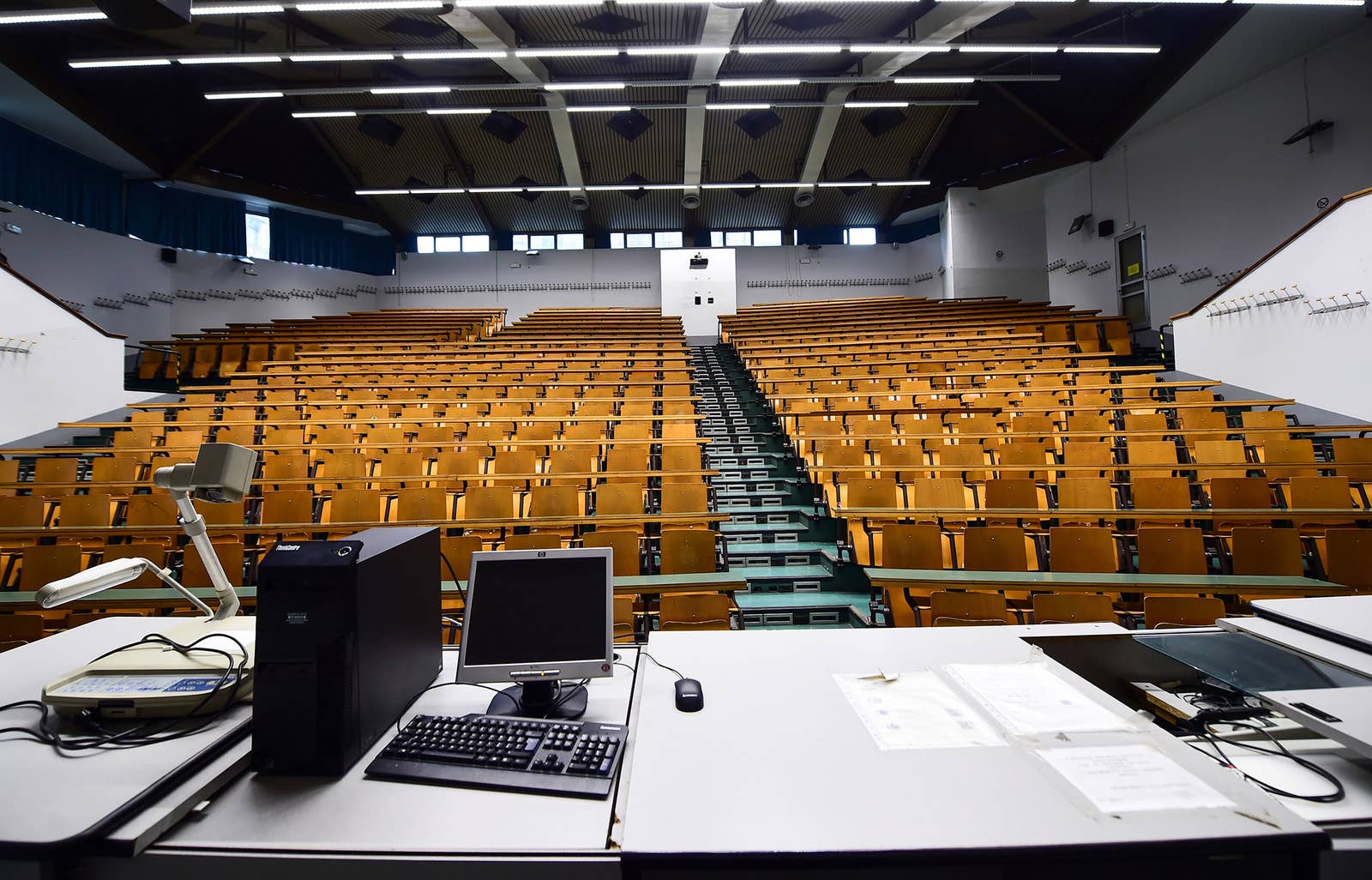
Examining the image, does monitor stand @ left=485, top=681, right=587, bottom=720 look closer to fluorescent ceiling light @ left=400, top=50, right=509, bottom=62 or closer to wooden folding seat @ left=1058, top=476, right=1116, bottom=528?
wooden folding seat @ left=1058, top=476, right=1116, bottom=528

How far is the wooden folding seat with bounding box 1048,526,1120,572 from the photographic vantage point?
2600 millimetres

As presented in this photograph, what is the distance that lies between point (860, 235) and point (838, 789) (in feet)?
41.4

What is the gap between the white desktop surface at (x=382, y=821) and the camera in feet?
2.32

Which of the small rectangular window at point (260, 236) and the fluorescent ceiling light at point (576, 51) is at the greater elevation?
the fluorescent ceiling light at point (576, 51)

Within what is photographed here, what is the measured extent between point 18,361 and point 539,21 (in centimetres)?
641

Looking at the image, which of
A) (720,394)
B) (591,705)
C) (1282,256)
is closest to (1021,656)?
(591,705)

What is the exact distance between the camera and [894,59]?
7348 mm

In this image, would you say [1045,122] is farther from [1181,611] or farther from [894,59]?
[1181,611]

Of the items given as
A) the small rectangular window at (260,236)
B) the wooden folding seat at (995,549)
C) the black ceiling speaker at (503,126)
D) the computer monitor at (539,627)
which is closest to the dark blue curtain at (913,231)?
the black ceiling speaker at (503,126)

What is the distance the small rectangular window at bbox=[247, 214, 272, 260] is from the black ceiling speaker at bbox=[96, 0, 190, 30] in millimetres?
10615

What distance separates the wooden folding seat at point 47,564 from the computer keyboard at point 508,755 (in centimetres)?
309

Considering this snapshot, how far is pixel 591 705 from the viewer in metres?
1.08

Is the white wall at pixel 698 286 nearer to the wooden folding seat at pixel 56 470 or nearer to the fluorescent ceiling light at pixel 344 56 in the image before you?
the fluorescent ceiling light at pixel 344 56

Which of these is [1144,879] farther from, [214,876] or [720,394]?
[720,394]
